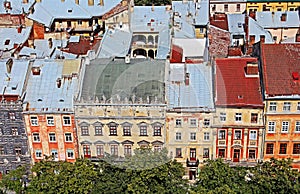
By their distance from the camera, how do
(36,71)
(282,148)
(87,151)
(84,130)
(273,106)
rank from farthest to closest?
(36,71) → (87,151) → (84,130) → (282,148) → (273,106)

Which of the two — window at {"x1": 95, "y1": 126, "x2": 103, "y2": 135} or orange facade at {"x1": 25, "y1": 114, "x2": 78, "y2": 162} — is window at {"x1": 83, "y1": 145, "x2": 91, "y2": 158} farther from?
window at {"x1": 95, "y1": 126, "x2": 103, "y2": 135}

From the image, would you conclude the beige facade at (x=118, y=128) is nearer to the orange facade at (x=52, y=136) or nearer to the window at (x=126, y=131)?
the window at (x=126, y=131)

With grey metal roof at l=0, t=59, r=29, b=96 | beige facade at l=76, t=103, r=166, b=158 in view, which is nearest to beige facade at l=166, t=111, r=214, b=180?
beige facade at l=76, t=103, r=166, b=158

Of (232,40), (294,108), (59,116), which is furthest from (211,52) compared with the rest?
(59,116)

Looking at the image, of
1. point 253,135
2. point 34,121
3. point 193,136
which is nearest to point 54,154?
point 34,121

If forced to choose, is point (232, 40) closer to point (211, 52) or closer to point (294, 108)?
point (211, 52)

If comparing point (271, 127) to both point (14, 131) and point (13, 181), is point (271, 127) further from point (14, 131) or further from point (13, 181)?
point (14, 131)
